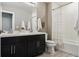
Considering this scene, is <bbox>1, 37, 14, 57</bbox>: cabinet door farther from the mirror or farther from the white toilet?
the white toilet

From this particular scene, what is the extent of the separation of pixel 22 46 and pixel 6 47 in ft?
1.39

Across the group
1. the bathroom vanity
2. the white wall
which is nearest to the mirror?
the white wall

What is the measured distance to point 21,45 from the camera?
2.13 meters

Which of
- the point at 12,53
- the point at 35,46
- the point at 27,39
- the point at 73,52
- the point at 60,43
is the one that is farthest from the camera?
the point at 60,43

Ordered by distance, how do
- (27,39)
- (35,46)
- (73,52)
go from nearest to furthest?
1. (27,39)
2. (35,46)
3. (73,52)

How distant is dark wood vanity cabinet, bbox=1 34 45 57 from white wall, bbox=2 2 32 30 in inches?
22.3

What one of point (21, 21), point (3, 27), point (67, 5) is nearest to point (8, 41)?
point (3, 27)

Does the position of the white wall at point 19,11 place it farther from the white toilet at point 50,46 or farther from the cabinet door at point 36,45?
the white toilet at point 50,46

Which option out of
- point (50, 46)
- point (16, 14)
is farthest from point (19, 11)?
point (50, 46)

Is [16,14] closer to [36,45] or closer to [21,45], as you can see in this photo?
[21,45]

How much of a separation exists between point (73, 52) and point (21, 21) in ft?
5.86

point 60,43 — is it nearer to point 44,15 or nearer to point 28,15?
point 44,15

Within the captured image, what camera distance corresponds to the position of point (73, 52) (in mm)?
2803

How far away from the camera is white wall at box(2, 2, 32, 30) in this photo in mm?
2305
